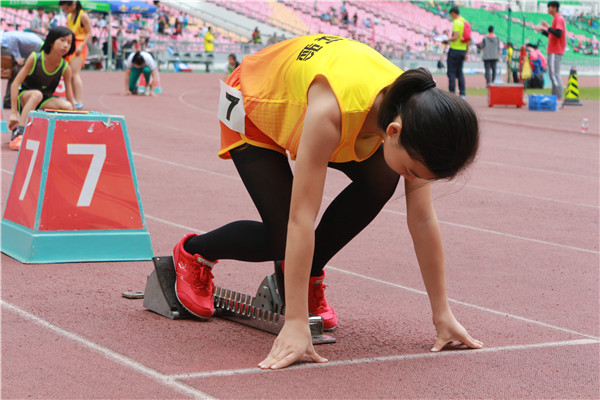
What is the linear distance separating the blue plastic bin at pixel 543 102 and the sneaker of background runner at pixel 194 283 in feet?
53.6

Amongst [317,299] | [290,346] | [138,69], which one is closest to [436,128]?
[290,346]

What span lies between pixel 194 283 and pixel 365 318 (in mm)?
884

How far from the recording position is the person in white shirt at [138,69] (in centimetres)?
1975

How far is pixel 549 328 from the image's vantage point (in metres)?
4.47

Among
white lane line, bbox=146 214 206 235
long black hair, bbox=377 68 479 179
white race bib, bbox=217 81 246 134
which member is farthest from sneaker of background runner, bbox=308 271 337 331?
white lane line, bbox=146 214 206 235

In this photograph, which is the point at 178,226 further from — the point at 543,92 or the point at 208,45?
the point at 208,45

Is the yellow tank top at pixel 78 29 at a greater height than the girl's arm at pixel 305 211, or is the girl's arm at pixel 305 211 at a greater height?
the girl's arm at pixel 305 211

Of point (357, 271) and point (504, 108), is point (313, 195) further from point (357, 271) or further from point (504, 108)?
point (504, 108)

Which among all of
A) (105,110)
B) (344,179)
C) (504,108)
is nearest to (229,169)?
(344,179)

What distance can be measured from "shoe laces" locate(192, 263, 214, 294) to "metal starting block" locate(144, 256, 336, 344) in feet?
0.46

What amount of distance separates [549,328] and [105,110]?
491 inches

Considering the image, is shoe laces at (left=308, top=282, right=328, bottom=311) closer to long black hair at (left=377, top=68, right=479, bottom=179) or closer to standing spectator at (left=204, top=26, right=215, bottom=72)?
long black hair at (left=377, top=68, right=479, bottom=179)

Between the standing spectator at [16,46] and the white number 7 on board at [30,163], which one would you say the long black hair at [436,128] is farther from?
the standing spectator at [16,46]

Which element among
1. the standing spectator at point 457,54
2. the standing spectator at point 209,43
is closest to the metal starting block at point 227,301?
the standing spectator at point 457,54
